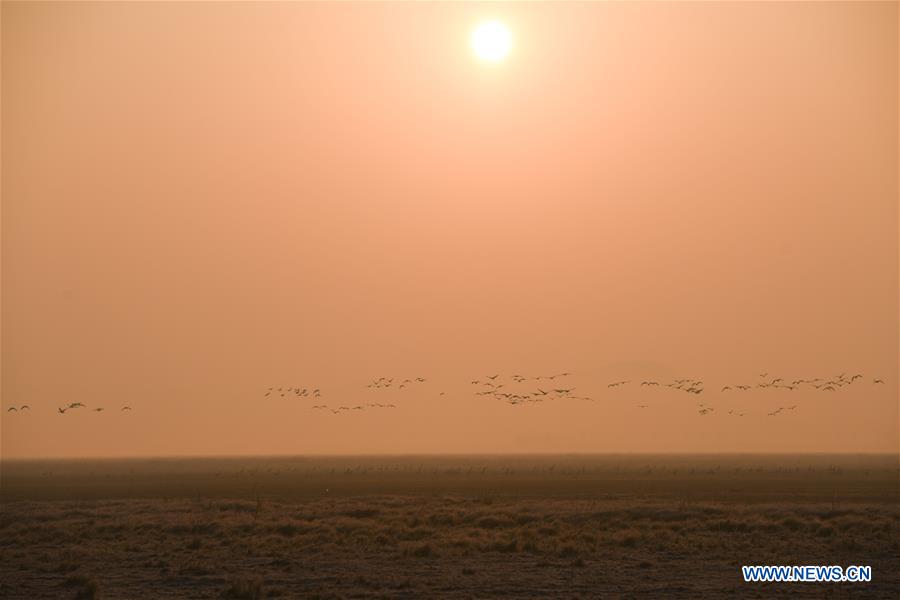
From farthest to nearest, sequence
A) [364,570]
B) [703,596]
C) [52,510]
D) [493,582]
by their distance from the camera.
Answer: [52,510] → [364,570] → [493,582] → [703,596]

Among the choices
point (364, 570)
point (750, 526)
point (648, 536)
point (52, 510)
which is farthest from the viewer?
point (52, 510)

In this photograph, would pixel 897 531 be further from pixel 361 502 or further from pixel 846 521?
pixel 361 502

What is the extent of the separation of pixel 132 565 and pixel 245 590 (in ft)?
20.6

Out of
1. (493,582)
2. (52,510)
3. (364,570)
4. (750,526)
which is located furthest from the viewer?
(52,510)

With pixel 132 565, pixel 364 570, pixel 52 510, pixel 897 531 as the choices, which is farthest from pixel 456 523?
pixel 52 510

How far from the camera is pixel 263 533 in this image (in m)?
35.4

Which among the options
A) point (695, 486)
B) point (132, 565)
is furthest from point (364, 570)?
point (695, 486)

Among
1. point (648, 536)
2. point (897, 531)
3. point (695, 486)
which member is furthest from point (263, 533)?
point (695, 486)

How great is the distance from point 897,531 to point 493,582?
53.2ft

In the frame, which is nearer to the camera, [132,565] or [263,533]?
[132,565]

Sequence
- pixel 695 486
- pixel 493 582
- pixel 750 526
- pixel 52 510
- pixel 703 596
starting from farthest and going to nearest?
pixel 695 486
pixel 52 510
pixel 750 526
pixel 493 582
pixel 703 596

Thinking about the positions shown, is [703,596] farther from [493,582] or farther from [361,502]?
[361,502]

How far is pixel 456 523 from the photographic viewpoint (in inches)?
1494

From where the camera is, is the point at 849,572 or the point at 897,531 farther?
the point at 897,531
